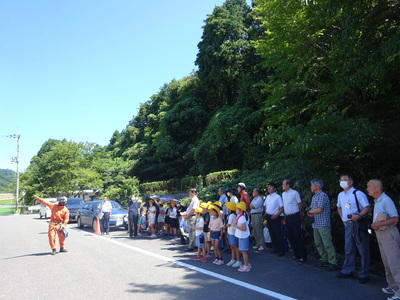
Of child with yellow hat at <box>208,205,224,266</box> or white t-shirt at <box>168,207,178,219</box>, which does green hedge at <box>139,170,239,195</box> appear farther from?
child with yellow hat at <box>208,205,224,266</box>

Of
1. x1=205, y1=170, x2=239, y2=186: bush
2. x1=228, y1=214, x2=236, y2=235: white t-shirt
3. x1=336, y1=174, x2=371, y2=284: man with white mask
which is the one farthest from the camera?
x1=205, y1=170, x2=239, y2=186: bush

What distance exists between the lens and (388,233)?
5.23m

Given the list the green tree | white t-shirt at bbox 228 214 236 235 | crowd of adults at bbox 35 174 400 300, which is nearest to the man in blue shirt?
crowd of adults at bbox 35 174 400 300

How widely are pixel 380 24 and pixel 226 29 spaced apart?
2319cm

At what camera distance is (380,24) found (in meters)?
6.46

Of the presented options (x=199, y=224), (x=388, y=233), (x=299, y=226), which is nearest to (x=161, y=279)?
(x=199, y=224)

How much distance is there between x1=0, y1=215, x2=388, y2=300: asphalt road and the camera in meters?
5.58

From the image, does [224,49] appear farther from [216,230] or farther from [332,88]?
[216,230]

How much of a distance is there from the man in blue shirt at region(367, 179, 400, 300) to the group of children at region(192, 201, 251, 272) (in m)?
2.80

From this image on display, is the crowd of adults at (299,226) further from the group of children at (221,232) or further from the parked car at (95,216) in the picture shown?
the parked car at (95,216)

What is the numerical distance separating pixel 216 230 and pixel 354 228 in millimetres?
3290

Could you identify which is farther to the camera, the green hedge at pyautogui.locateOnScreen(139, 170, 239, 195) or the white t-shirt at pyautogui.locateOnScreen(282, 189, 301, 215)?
the green hedge at pyautogui.locateOnScreen(139, 170, 239, 195)

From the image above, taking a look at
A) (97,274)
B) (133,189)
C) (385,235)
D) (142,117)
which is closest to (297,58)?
(385,235)

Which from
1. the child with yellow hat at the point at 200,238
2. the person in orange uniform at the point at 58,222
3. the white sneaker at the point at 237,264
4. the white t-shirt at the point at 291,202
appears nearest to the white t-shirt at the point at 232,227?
the white sneaker at the point at 237,264
